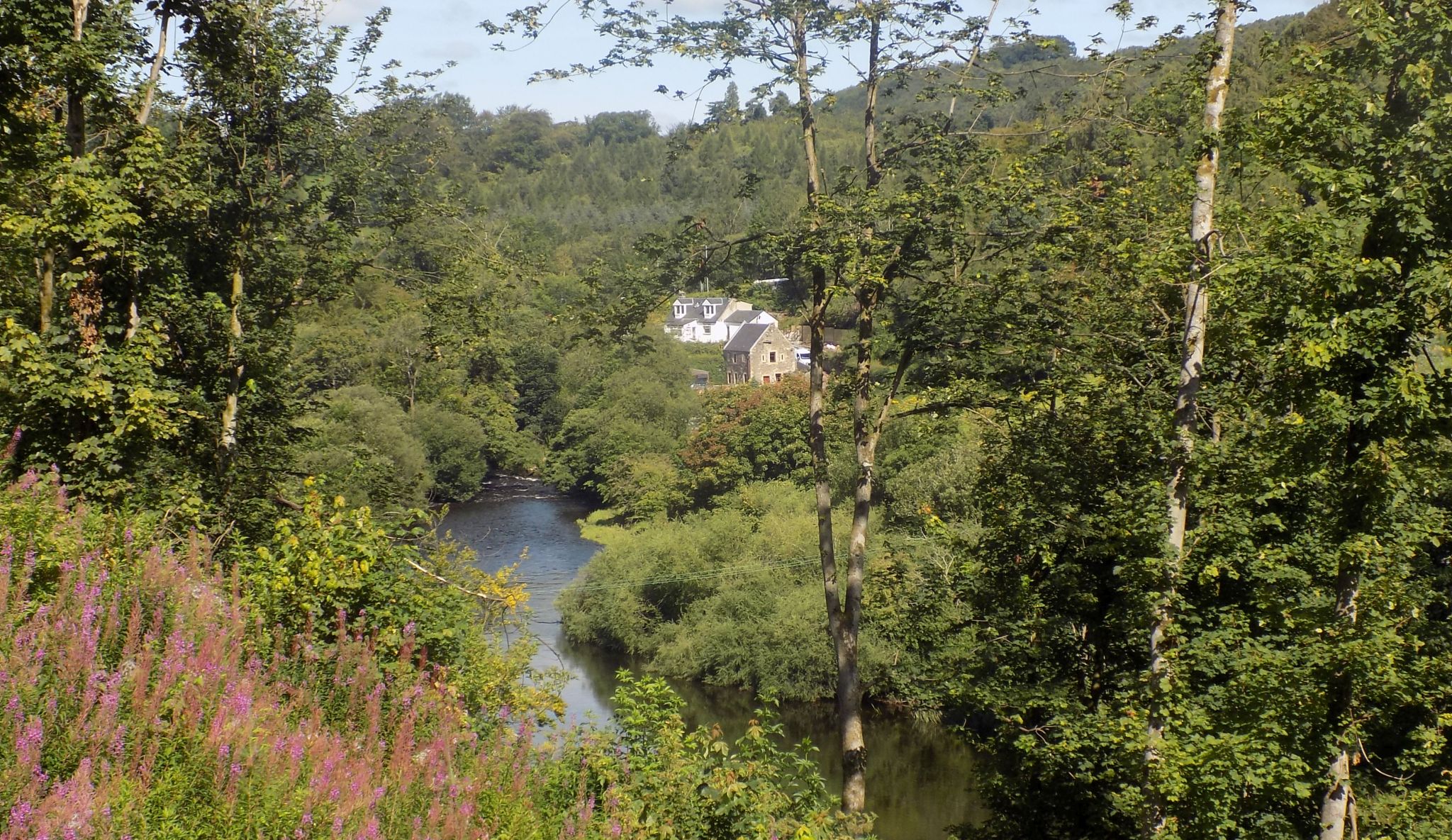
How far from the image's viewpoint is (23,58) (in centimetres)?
830

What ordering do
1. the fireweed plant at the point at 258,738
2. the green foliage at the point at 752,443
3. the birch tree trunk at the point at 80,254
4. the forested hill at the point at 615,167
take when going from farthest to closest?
the forested hill at the point at 615,167
the green foliage at the point at 752,443
the birch tree trunk at the point at 80,254
the fireweed plant at the point at 258,738

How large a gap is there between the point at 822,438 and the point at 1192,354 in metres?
4.78

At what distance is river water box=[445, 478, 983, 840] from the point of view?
2123cm

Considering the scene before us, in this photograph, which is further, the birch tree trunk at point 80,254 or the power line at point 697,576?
the power line at point 697,576

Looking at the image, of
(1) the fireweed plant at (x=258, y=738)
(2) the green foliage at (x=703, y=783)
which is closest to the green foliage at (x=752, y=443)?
(2) the green foliage at (x=703, y=783)

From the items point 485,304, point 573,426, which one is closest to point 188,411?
point 485,304

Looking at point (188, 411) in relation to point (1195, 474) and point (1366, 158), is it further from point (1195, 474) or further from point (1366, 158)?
point (1366, 158)

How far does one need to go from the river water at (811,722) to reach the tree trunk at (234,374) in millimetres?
2712

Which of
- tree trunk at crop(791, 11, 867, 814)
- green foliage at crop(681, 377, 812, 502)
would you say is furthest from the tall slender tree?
green foliage at crop(681, 377, 812, 502)

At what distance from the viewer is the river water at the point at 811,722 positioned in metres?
21.2

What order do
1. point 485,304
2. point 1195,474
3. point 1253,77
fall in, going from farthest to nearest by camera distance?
1. point 1253,77
2. point 485,304
3. point 1195,474

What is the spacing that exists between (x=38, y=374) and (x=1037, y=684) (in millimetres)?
9014

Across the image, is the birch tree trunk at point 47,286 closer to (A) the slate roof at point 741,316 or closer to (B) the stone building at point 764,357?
(B) the stone building at point 764,357

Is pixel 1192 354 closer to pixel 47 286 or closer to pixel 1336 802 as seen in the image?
pixel 1336 802
